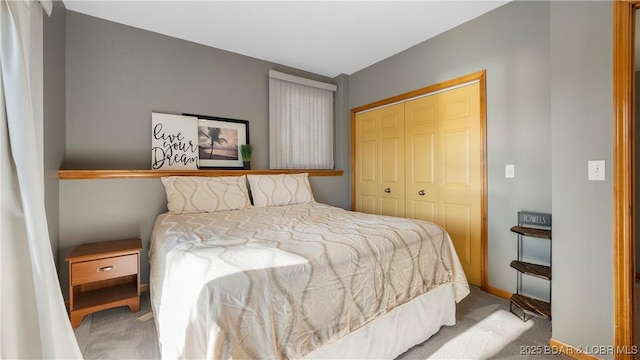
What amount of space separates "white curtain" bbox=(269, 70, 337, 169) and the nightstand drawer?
5.71 feet

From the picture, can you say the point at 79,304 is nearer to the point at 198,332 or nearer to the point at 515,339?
the point at 198,332

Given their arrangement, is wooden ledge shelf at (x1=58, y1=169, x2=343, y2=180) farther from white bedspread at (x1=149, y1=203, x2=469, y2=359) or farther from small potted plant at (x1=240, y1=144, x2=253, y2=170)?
white bedspread at (x1=149, y1=203, x2=469, y2=359)

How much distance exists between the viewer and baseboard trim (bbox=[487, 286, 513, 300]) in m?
2.35

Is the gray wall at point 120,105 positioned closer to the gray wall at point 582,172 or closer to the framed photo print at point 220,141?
the framed photo print at point 220,141

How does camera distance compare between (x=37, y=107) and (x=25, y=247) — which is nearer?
(x=25, y=247)

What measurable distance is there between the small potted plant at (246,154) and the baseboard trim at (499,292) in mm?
2697

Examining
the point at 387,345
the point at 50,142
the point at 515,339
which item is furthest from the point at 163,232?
the point at 515,339

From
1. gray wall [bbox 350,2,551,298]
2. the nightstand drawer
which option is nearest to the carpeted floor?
the nightstand drawer

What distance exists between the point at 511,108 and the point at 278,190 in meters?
2.27

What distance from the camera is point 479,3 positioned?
92.2 inches

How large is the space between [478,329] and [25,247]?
2.47 meters

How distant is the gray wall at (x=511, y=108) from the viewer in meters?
2.16

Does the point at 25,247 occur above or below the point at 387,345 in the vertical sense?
above

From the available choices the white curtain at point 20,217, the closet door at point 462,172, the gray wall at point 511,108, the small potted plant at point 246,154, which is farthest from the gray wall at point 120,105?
the gray wall at point 511,108
